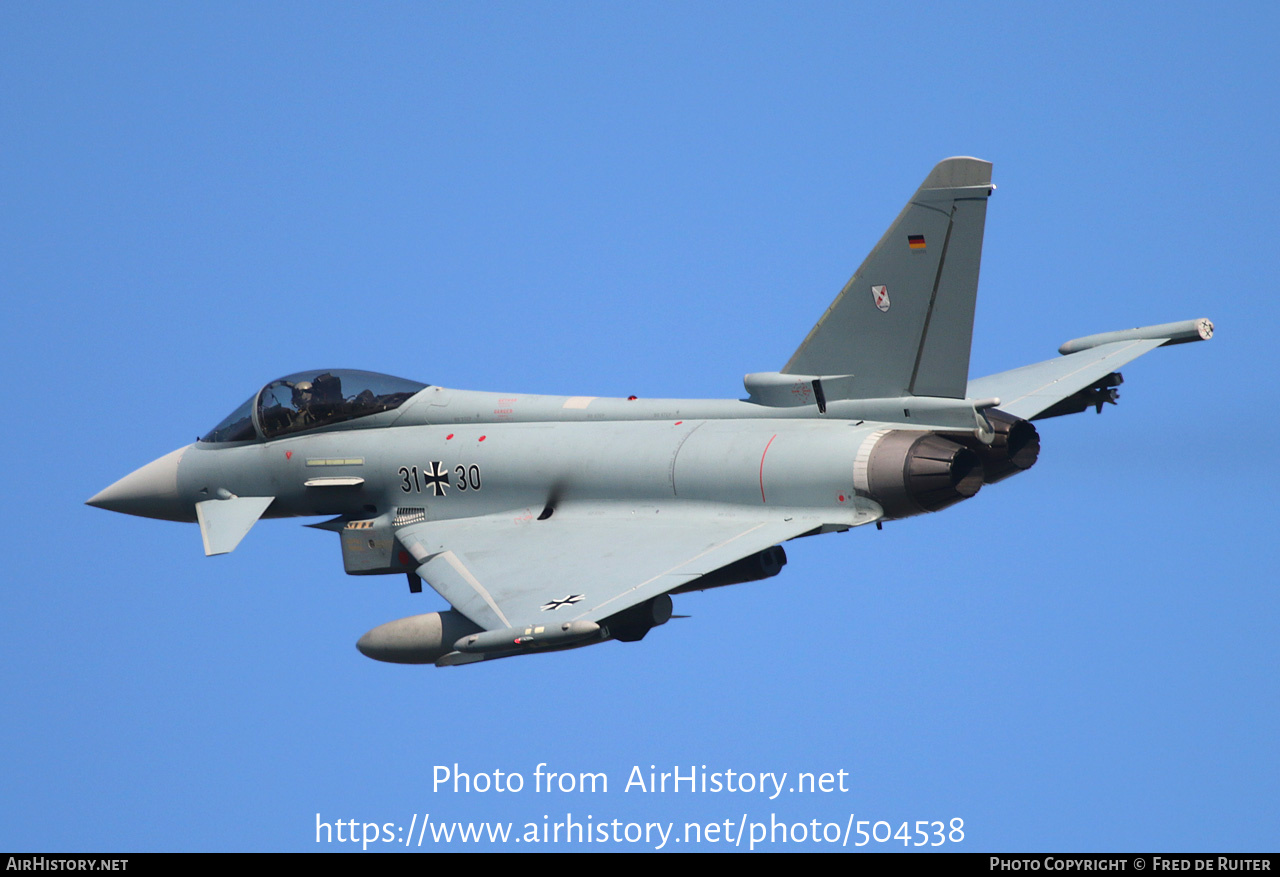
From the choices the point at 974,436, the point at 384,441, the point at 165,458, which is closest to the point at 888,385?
the point at 974,436

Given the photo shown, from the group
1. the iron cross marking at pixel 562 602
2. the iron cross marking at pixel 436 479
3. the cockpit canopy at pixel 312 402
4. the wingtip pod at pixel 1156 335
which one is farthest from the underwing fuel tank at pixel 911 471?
the cockpit canopy at pixel 312 402

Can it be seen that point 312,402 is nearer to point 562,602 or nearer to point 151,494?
point 151,494

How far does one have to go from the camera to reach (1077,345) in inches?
862

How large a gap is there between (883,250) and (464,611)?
18.9 ft

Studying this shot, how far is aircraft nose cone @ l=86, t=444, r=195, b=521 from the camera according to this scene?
22406 millimetres

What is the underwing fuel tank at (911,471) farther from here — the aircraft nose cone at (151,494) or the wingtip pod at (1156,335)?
the aircraft nose cone at (151,494)

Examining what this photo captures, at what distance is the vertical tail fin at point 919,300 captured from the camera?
1727 centimetres

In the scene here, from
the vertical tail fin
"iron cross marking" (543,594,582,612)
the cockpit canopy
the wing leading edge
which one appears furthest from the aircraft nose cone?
the wing leading edge

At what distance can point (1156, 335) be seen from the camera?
69.4 ft

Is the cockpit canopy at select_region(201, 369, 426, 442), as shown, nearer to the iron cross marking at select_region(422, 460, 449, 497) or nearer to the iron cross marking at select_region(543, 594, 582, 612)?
the iron cross marking at select_region(422, 460, 449, 497)

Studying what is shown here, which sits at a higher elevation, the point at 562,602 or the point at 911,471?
the point at 911,471

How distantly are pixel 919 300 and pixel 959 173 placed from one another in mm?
1343

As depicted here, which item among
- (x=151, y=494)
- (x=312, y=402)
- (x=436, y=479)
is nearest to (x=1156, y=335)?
(x=436, y=479)

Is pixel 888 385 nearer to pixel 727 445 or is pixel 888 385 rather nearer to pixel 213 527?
pixel 727 445
